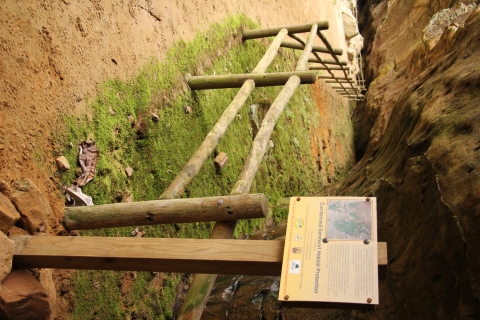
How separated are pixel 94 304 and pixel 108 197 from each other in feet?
2.15


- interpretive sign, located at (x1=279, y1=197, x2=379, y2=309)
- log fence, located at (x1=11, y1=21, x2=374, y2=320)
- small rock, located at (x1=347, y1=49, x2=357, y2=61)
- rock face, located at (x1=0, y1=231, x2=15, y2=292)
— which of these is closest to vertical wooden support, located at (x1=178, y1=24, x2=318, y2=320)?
log fence, located at (x1=11, y1=21, x2=374, y2=320)

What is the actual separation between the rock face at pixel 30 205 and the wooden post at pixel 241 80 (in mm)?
2098

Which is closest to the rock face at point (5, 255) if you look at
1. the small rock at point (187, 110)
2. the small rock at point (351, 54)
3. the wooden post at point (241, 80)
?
the small rock at point (187, 110)

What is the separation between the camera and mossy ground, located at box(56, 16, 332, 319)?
3.07 metres

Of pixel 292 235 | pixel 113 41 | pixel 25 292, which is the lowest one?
pixel 25 292

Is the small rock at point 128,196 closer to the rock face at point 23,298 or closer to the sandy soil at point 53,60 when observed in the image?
the sandy soil at point 53,60

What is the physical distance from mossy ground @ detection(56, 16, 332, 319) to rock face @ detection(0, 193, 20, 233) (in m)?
0.58

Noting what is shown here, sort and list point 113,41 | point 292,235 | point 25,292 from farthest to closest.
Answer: point 113,41 → point 25,292 → point 292,235

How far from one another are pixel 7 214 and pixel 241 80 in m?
2.58

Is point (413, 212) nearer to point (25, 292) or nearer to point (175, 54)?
point (25, 292)

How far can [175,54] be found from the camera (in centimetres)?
426

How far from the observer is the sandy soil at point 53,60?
259cm

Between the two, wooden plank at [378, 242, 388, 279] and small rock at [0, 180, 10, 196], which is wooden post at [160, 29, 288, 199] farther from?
wooden plank at [378, 242, 388, 279]

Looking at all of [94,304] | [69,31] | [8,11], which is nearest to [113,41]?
[69,31]
